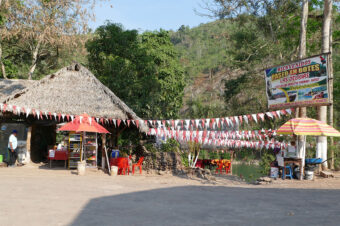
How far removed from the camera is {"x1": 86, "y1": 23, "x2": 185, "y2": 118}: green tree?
65.5ft

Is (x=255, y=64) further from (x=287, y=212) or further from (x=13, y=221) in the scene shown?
(x=13, y=221)

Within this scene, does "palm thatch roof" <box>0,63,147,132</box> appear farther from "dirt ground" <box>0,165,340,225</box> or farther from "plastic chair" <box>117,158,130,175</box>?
"dirt ground" <box>0,165,340,225</box>

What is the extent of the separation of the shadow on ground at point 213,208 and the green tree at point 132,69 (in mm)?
12415

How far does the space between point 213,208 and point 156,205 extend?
1.20 meters

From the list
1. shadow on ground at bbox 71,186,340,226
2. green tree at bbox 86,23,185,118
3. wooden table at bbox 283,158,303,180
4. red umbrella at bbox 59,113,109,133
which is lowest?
shadow on ground at bbox 71,186,340,226

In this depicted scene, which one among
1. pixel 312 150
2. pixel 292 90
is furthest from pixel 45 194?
pixel 312 150

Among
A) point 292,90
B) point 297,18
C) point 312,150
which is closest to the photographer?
point 292,90

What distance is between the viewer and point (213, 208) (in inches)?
248

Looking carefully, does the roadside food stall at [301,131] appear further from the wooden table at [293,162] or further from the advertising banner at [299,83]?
the advertising banner at [299,83]

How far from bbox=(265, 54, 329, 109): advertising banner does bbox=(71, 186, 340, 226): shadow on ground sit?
11.3 ft

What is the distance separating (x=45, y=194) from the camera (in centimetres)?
716

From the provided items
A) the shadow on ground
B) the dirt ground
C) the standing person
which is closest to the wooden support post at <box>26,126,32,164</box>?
the standing person

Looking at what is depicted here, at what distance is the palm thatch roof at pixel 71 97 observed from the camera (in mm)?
13219

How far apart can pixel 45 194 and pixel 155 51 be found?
1727cm
